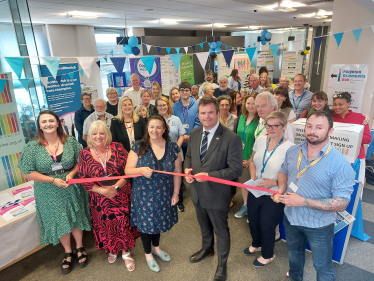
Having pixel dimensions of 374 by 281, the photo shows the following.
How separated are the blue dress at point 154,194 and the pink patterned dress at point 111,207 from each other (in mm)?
177

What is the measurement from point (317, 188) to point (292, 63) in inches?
421

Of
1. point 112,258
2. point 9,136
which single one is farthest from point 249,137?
point 9,136

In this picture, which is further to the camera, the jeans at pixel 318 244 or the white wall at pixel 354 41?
the white wall at pixel 354 41

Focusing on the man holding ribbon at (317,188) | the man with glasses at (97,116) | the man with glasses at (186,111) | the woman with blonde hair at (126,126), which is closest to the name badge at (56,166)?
the woman with blonde hair at (126,126)

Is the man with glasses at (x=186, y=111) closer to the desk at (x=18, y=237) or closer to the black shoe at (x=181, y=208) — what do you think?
the black shoe at (x=181, y=208)

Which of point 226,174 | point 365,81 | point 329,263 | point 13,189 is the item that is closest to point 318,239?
point 329,263

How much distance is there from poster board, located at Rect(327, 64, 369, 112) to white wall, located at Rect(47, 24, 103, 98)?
23.1 feet

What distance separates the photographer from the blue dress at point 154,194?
2291 millimetres

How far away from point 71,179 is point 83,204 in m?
0.49

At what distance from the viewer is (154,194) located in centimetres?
233

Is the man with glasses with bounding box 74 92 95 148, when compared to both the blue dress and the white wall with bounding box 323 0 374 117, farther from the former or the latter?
the white wall with bounding box 323 0 374 117

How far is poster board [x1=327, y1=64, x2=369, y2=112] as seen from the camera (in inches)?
179

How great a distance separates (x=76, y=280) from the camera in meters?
2.54

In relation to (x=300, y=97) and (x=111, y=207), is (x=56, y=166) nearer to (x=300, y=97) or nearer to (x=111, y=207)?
(x=111, y=207)
